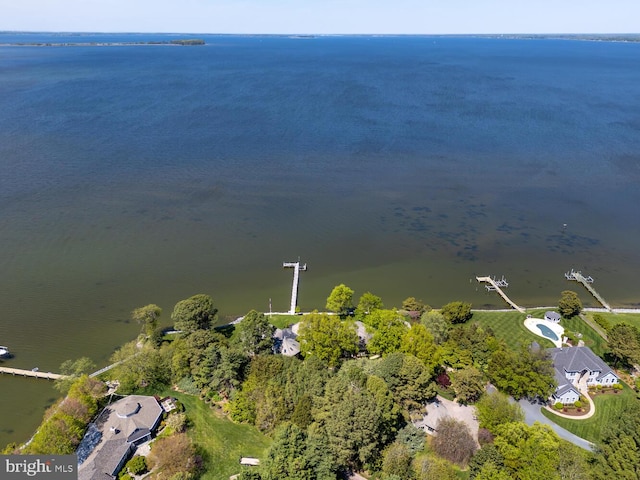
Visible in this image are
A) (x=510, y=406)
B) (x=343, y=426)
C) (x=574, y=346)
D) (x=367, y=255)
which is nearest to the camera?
(x=343, y=426)

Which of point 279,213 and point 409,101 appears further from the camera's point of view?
point 409,101

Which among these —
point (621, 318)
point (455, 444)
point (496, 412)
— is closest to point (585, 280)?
point (621, 318)

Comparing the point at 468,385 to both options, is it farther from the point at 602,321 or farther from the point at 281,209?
the point at 281,209

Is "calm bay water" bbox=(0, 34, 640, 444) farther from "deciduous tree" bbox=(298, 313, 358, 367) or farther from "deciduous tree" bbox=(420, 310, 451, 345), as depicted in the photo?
"deciduous tree" bbox=(298, 313, 358, 367)

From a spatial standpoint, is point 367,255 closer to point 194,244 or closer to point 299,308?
point 299,308

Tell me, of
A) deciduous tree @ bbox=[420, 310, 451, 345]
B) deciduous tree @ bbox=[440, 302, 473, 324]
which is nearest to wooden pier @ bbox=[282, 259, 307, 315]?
deciduous tree @ bbox=[420, 310, 451, 345]

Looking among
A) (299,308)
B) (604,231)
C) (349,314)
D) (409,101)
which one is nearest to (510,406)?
(349,314)

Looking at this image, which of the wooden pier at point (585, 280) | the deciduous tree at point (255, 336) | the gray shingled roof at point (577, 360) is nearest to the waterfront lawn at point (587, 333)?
the gray shingled roof at point (577, 360)

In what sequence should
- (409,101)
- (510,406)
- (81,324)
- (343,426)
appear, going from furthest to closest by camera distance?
(409,101) < (81,324) < (510,406) < (343,426)
